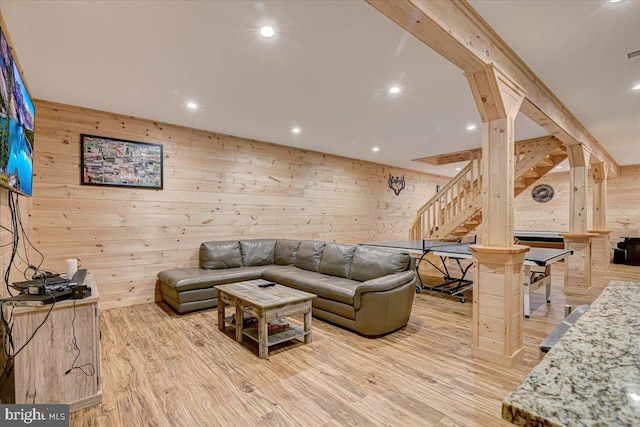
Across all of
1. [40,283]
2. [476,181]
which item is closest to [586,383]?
[40,283]

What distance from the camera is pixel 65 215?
3.73 meters

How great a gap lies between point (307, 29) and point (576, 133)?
14.4 feet

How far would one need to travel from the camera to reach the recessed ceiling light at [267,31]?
2.23m

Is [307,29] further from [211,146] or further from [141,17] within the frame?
[211,146]

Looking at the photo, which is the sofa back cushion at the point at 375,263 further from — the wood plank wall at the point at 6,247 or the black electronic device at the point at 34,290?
the wood plank wall at the point at 6,247

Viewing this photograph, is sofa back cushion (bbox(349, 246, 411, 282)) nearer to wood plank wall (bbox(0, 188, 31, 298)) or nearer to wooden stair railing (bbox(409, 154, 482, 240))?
wooden stair railing (bbox(409, 154, 482, 240))

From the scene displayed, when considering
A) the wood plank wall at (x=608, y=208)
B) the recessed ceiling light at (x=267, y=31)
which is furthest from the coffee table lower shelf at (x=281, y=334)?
the wood plank wall at (x=608, y=208)

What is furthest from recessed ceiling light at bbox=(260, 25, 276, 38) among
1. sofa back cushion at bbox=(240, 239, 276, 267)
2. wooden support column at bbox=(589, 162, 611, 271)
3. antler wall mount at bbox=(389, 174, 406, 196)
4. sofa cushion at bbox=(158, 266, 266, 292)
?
wooden support column at bbox=(589, 162, 611, 271)

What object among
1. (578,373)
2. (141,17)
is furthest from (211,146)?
(578,373)

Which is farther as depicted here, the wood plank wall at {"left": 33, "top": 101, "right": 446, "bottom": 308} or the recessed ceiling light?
the wood plank wall at {"left": 33, "top": 101, "right": 446, "bottom": 308}

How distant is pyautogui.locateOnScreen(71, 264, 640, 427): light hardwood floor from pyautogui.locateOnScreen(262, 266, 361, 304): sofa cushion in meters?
0.39

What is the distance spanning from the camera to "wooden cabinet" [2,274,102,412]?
190 centimetres

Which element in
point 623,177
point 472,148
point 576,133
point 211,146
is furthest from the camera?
point 623,177

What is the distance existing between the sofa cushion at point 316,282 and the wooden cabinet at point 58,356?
7.20 ft
